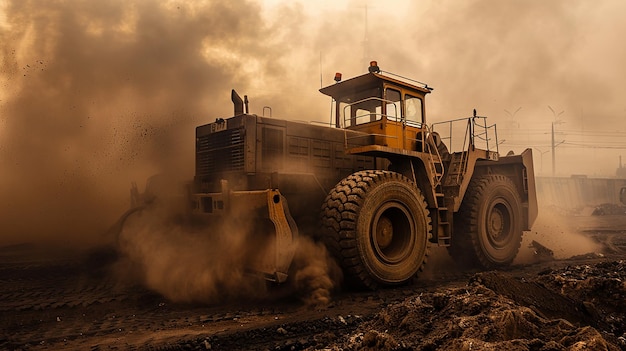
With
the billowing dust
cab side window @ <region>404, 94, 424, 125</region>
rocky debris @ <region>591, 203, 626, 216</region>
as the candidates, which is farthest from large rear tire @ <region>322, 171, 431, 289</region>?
rocky debris @ <region>591, 203, 626, 216</region>

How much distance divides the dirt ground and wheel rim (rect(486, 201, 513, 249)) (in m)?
2.13

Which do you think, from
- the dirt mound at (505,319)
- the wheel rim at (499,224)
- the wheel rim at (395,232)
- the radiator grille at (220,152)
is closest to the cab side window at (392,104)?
the wheel rim at (395,232)

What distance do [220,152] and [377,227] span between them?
2.69m

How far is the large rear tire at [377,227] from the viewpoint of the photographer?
18.2ft

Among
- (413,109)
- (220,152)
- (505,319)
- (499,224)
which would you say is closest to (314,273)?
(220,152)

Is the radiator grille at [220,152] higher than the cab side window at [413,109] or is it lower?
lower

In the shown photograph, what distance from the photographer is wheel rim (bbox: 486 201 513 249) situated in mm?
8402

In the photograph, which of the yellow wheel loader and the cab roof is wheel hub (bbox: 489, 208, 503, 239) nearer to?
the yellow wheel loader

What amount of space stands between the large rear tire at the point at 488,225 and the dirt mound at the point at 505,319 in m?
3.04

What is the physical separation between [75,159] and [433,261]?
25.5 feet

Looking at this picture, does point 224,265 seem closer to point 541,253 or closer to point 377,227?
point 377,227

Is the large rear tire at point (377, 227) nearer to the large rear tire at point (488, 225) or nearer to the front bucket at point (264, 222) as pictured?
the front bucket at point (264, 222)

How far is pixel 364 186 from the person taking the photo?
5.79 m

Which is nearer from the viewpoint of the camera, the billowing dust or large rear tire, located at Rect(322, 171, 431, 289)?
the billowing dust
